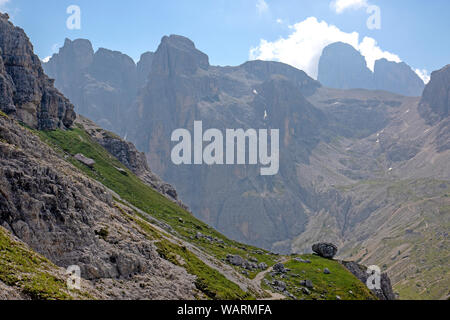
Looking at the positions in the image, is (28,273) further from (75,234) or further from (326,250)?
(326,250)

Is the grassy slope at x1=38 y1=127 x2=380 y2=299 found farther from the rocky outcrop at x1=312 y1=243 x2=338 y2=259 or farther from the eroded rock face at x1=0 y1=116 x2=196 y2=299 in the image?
the rocky outcrop at x1=312 y1=243 x2=338 y2=259

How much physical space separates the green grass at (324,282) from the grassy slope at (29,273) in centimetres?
6090

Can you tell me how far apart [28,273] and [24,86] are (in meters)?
128

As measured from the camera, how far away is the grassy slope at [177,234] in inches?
2540

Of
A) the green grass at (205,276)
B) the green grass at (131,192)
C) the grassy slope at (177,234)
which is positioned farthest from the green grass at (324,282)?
the green grass at (205,276)

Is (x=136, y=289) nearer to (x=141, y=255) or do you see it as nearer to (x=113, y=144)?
(x=141, y=255)

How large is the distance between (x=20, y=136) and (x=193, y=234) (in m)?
67.5

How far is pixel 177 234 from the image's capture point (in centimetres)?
10538

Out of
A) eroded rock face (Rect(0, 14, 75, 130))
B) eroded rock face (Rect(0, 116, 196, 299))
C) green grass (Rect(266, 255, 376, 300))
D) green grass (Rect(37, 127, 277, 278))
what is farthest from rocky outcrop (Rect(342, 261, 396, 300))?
eroded rock face (Rect(0, 14, 75, 130))

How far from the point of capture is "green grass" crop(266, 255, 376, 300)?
89438 millimetres

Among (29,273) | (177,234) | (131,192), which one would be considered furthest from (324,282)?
(29,273)

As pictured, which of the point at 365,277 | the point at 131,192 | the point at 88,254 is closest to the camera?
the point at 88,254

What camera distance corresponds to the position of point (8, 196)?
43219 millimetres
